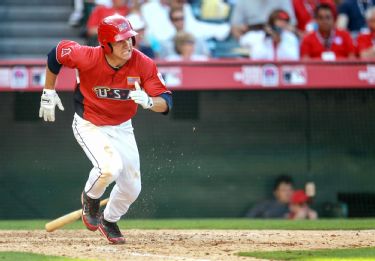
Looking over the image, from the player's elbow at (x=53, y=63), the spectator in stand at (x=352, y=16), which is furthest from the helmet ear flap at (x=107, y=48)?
the spectator in stand at (x=352, y=16)

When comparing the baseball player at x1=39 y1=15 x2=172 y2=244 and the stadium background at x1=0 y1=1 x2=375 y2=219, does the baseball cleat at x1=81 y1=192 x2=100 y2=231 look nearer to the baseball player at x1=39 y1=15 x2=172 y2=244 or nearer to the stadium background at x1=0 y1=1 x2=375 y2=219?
the baseball player at x1=39 y1=15 x2=172 y2=244

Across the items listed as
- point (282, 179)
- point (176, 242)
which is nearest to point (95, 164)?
point (176, 242)

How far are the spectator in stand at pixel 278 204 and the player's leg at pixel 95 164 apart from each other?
398 cm

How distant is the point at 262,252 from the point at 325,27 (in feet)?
17.4

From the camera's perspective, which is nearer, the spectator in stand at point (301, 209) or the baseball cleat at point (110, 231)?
the baseball cleat at point (110, 231)

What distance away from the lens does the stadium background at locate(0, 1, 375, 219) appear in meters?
10.7

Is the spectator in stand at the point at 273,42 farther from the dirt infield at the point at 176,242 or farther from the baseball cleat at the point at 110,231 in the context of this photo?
the baseball cleat at the point at 110,231

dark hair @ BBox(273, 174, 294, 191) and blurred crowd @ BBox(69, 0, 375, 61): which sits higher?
blurred crowd @ BBox(69, 0, 375, 61)

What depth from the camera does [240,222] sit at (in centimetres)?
952

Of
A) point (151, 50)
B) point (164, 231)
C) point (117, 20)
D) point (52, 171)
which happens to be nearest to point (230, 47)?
point (151, 50)

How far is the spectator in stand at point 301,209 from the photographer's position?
Result: 10766 millimetres

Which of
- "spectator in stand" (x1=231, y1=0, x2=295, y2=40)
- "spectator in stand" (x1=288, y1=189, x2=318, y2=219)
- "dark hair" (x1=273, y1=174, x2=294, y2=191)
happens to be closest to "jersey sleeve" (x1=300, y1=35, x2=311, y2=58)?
"spectator in stand" (x1=231, y1=0, x2=295, y2=40)

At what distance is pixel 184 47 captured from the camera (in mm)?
11055

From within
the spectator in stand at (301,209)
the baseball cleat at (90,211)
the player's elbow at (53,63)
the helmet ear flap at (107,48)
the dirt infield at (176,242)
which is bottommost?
the spectator in stand at (301,209)
